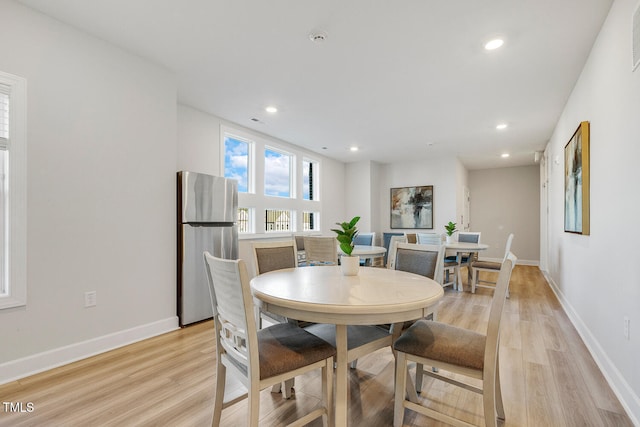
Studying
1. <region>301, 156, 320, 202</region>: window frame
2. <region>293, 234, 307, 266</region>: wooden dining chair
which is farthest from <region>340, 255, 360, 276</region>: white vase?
<region>301, 156, 320, 202</region>: window frame

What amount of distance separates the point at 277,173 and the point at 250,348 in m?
4.63

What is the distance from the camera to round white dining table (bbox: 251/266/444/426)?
131 cm

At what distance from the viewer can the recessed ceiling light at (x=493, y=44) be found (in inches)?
99.3

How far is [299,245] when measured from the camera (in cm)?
506

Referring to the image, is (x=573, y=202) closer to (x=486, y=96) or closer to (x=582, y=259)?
(x=582, y=259)

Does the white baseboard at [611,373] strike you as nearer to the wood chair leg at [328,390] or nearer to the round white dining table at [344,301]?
the round white dining table at [344,301]

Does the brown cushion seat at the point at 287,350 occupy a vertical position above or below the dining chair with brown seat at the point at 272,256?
below

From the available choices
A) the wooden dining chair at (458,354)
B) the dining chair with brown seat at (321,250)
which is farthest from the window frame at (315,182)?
the wooden dining chair at (458,354)

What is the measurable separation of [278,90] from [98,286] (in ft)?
8.73

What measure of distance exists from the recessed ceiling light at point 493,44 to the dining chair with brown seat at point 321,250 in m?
2.41

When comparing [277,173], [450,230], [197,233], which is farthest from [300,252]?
[450,230]

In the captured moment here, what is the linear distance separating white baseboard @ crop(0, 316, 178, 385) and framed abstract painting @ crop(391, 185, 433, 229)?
5.80 m

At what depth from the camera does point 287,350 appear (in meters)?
1.42

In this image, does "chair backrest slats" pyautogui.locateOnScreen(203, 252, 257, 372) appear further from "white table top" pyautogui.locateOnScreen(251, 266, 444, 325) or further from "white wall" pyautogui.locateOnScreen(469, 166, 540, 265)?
"white wall" pyautogui.locateOnScreen(469, 166, 540, 265)
